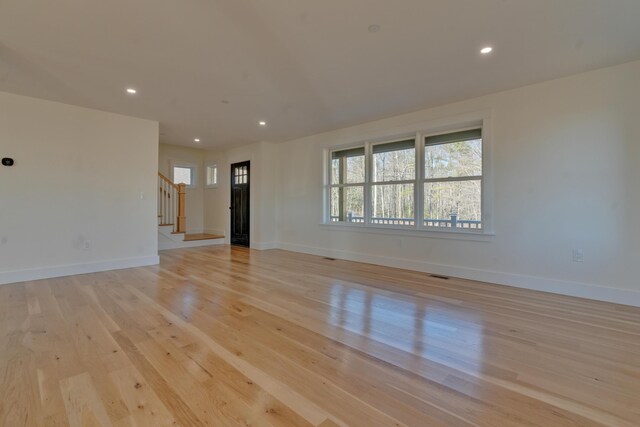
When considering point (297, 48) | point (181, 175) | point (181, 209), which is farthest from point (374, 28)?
point (181, 175)

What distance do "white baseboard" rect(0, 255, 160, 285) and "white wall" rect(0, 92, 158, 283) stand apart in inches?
0.4

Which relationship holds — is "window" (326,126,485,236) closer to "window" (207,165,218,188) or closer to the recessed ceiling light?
the recessed ceiling light

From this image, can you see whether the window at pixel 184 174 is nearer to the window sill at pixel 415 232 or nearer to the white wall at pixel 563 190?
the window sill at pixel 415 232

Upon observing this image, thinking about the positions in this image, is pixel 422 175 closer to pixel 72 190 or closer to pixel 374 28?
pixel 374 28

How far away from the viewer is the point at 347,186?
5730 mm

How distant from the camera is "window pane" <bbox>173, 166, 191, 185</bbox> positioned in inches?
311

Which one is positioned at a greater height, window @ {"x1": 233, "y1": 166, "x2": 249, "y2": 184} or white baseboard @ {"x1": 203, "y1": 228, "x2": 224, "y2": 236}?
window @ {"x1": 233, "y1": 166, "x2": 249, "y2": 184}

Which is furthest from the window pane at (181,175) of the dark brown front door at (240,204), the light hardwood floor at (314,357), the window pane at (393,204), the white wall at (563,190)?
the white wall at (563,190)

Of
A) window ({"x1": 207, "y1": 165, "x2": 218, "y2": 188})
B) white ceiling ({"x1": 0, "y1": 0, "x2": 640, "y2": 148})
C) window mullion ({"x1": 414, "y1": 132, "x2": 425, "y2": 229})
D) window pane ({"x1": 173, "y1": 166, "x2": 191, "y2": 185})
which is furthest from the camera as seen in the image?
window ({"x1": 207, "y1": 165, "x2": 218, "y2": 188})

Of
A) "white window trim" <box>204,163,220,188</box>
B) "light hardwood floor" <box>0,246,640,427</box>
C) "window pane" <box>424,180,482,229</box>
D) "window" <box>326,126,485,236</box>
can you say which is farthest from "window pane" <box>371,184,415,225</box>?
"white window trim" <box>204,163,220,188</box>

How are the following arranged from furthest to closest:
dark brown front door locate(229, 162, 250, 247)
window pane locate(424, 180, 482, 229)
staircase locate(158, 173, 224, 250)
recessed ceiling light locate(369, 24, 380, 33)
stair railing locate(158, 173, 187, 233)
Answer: dark brown front door locate(229, 162, 250, 247)
stair railing locate(158, 173, 187, 233)
staircase locate(158, 173, 224, 250)
window pane locate(424, 180, 482, 229)
recessed ceiling light locate(369, 24, 380, 33)

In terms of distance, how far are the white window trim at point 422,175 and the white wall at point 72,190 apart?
3.41 meters

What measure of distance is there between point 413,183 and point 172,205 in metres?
5.61

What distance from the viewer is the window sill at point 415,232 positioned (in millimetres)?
4000
